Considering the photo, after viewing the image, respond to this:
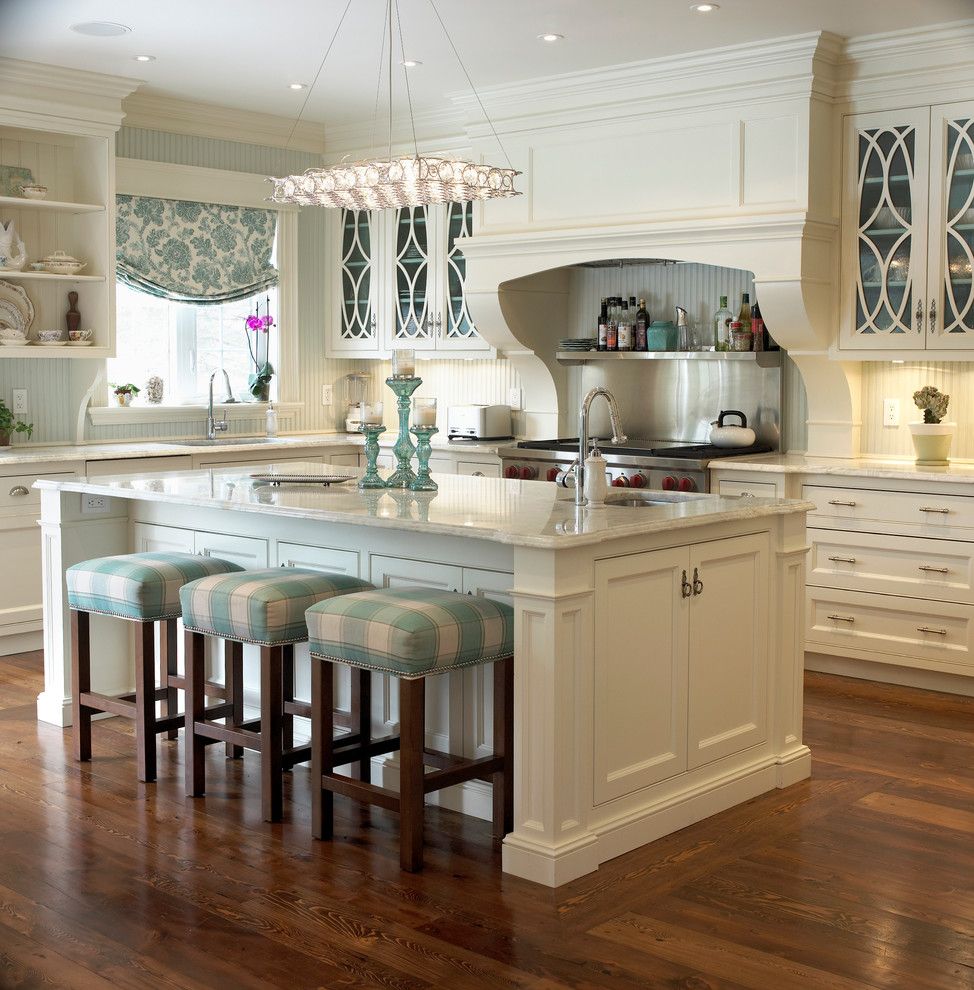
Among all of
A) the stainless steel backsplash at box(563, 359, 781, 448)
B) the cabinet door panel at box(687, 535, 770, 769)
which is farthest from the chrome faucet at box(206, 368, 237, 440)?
the cabinet door panel at box(687, 535, 770, 769)

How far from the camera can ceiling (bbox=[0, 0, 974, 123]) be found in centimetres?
460

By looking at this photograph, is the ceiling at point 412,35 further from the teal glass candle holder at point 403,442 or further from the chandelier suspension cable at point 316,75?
the teal glass candle holder at point 403,442

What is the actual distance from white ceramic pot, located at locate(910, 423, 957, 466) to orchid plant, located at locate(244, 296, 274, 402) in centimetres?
371

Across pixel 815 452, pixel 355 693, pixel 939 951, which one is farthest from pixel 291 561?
pixel 815 452

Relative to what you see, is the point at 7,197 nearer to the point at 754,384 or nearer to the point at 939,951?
the point at 754,384

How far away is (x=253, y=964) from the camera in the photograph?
245cm

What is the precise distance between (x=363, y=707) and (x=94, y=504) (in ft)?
4.85

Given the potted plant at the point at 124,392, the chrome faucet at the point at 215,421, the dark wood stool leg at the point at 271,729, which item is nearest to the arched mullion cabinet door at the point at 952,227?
the dark wood stool leg at the point at 271,729

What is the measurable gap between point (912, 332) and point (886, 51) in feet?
3.87

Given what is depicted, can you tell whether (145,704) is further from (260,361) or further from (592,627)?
(260,361)

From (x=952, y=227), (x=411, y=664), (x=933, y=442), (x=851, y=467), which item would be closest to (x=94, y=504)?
(x=411, y=664)

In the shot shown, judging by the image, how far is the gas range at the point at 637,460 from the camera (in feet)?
17.8

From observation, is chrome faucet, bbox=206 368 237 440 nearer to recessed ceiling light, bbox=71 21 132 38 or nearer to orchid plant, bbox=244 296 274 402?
orchid plant, bbox=244 296 274 402

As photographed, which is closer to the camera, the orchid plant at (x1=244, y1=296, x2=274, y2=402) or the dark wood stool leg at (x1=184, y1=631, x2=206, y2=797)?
the dark wood stool leg at (x1=184, y1=631, x2=206, y2=797)
